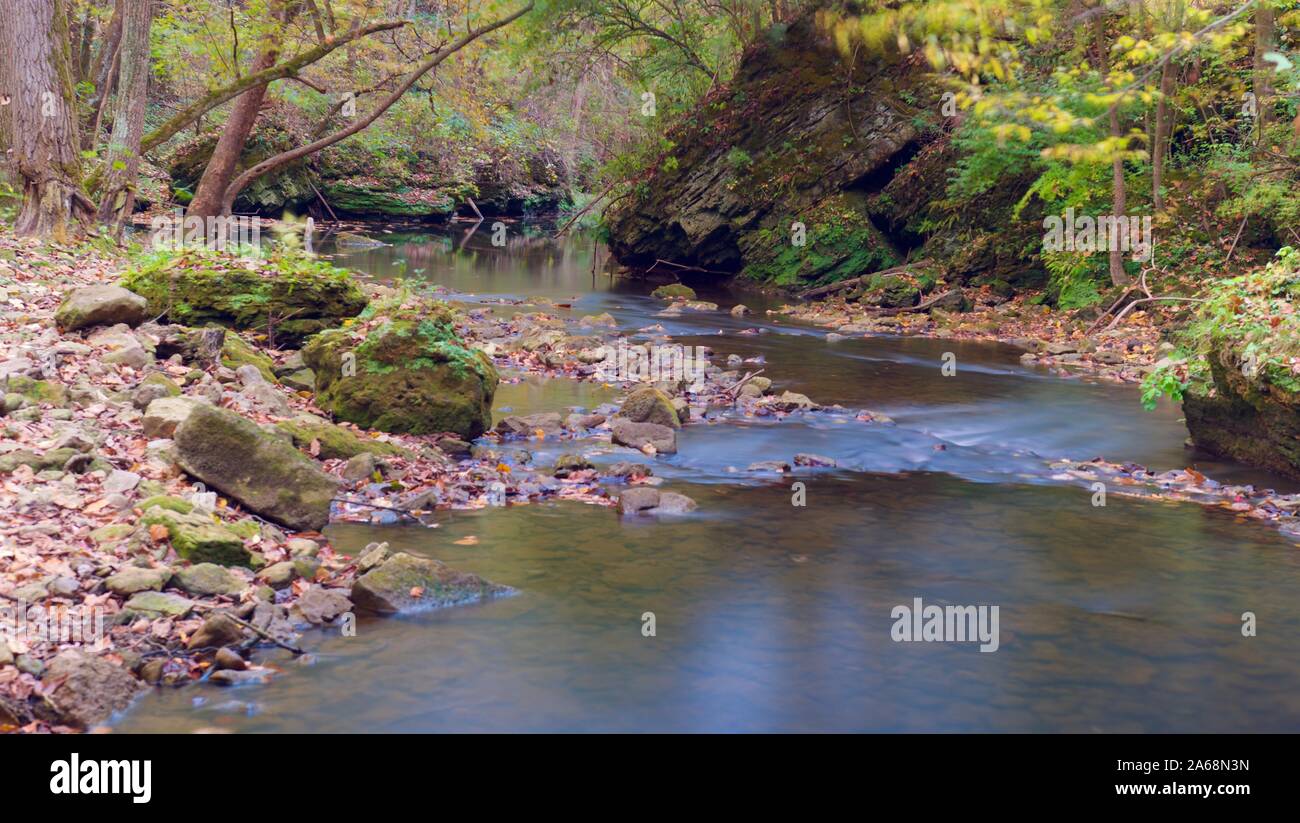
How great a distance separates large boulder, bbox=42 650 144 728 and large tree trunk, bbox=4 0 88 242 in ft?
35.4

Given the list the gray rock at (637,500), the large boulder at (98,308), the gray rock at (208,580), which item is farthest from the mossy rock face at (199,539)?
the large boulder at (98,308)

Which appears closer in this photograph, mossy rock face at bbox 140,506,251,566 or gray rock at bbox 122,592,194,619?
gray rock at bbox 122,592,194,619

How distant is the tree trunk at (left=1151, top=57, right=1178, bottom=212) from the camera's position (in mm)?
19828

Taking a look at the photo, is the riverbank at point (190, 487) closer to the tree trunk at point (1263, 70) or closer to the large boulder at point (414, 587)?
the large boulder at point (414, 587)

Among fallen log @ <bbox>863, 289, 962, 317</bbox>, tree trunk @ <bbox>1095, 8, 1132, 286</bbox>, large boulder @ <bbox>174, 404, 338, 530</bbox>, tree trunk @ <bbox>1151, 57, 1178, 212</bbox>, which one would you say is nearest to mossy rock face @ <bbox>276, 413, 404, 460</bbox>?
large boulder @ <bbox>174, 404, 338, 530</bbox>

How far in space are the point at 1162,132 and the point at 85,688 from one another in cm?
2155

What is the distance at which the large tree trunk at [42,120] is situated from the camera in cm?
1379

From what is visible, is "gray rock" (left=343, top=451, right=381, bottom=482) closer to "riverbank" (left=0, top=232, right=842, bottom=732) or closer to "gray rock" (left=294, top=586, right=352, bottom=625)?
"riverbank" (left=0, top=232, right=842, bottom=732)

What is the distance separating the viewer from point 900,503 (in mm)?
9781

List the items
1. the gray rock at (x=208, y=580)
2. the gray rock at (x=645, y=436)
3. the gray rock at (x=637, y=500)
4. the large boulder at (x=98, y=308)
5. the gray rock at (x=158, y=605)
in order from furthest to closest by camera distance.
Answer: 1. the gray rock at (x=645, y=436)
2. the large boulder at (x=98, y=308)
3. the gray rock at (x=637, y=500)
4. the gray rock at (x=208, y=580)
5. the gray rock at (x=158, y=605)

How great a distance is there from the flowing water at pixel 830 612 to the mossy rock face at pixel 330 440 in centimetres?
147

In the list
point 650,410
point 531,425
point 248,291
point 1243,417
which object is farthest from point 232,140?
point 1243,417
